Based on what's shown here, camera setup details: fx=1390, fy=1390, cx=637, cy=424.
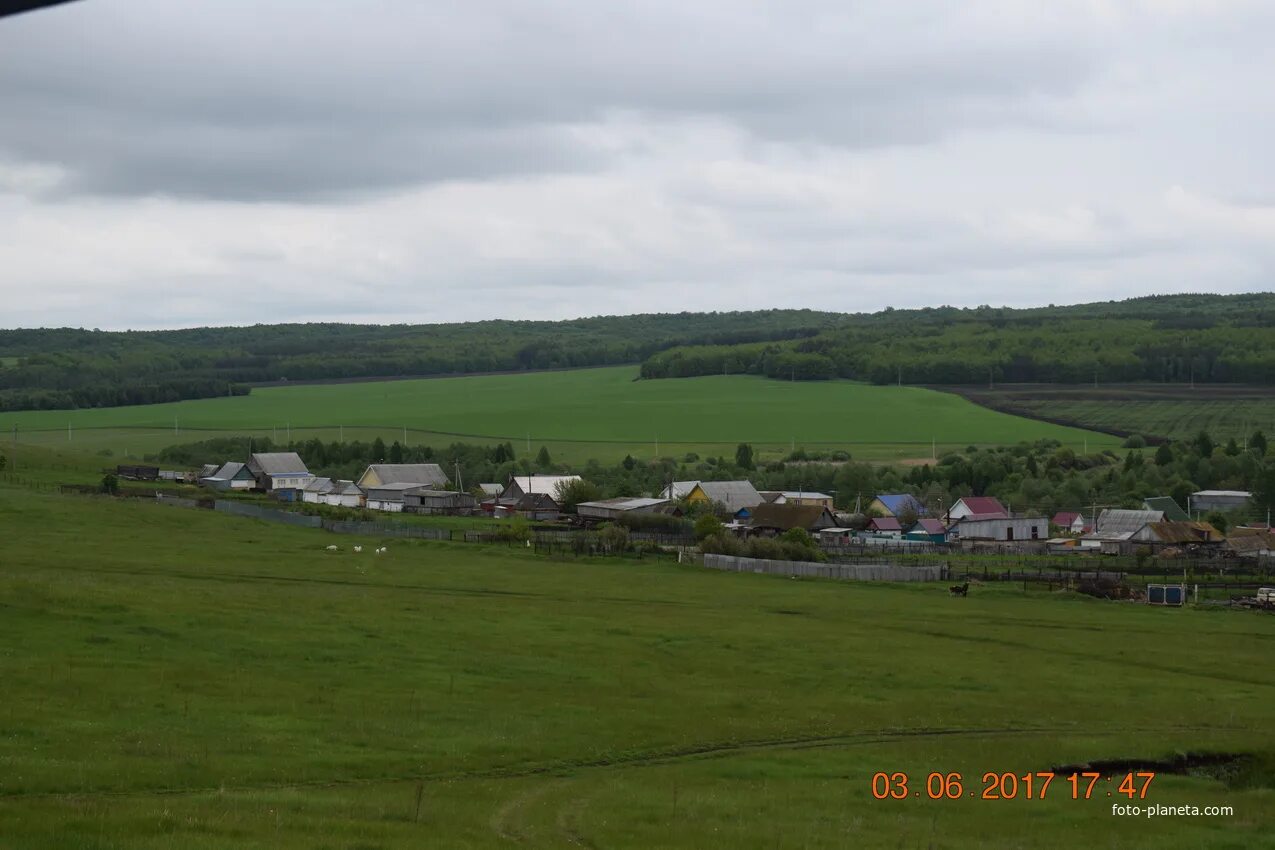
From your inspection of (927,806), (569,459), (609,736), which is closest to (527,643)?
(609,736)

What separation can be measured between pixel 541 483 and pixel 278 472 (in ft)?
83.9

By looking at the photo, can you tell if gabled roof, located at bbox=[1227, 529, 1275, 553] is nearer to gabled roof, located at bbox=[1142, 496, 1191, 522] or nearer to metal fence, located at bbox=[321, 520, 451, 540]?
gabled roof, located at bbox=[1142, 496, 1191, 522]

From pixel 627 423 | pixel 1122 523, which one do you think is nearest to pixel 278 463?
pixel 627 423

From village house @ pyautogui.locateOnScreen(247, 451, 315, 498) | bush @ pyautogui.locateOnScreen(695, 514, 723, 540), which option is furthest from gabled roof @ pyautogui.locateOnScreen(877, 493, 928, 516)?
village house @ pyautogui.locateOnScreen(247, 451, 315, 498)

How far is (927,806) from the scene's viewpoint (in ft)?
79.7

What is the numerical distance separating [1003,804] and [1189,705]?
12077mm

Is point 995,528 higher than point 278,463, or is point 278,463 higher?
point 278,463

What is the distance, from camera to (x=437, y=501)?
109 m

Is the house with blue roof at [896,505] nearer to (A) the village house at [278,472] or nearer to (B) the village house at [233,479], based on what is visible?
(A) the village house at [278,472]

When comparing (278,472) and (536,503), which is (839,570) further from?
(278,472)

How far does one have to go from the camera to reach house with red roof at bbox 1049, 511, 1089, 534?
3762 inches

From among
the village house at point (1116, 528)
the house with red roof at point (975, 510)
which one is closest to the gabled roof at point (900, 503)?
the house with red roof at point (975, 510)

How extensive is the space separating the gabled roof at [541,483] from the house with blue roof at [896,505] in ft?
74.8

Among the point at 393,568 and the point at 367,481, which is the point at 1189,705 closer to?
the point at 393,568
